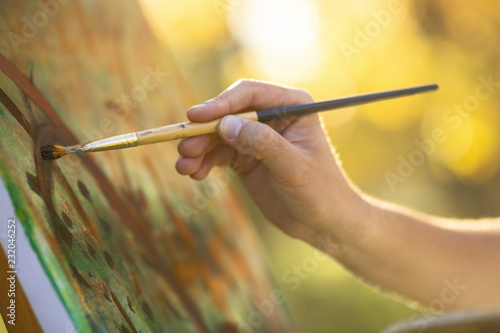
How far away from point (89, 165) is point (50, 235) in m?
0.26

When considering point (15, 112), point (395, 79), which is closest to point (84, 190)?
point (15, 112)

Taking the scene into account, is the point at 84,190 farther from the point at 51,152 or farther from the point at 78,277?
the point at 78,277

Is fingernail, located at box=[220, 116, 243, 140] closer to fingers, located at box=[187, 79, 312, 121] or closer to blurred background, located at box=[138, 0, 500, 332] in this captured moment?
fingers, located at box=[187, 79, 312, 121]

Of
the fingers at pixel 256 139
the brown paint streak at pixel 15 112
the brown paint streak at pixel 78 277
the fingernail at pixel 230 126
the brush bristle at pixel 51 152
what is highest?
the brown paint streak at pixel 15 112

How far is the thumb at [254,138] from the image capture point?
0.84 metres

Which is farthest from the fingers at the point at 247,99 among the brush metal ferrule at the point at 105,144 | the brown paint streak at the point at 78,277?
the brown paint streak at the point at 78,277

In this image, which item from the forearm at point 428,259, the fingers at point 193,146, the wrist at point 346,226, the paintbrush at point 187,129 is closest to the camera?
the paintbrush at point 187,129

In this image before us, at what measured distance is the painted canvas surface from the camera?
2.17 feet

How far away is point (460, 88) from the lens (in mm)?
5961

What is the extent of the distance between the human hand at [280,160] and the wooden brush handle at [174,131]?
15 millimetres

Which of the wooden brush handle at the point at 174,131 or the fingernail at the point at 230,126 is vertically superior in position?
the wooden brush handle at the point at 174,131

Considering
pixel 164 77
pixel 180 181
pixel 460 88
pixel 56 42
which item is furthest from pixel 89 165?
pixel 460 88

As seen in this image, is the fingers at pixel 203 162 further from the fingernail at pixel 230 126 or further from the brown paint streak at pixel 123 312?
the brown paint streak at pixel 123 312

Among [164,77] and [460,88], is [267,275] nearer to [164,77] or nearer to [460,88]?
[164,77]
